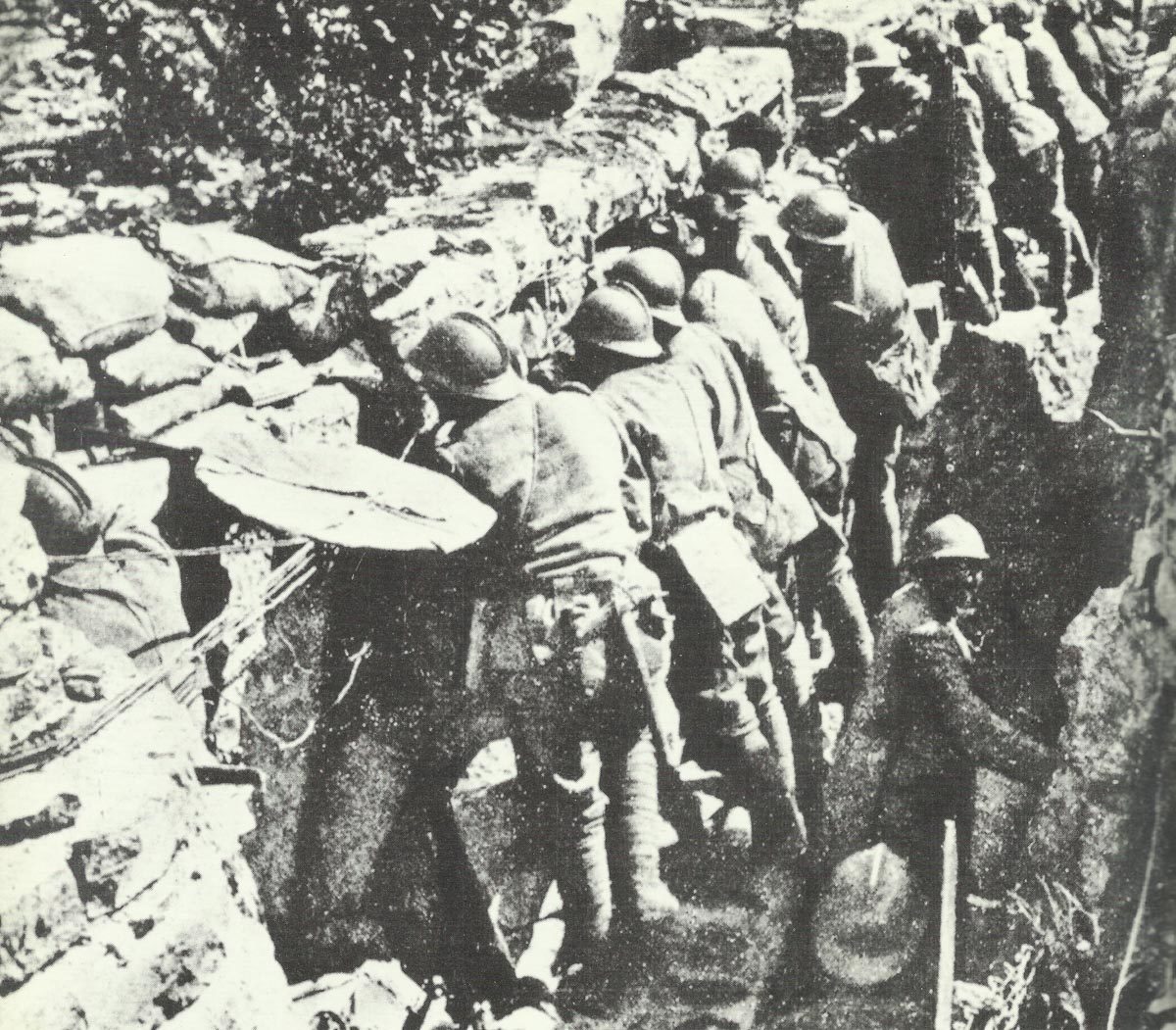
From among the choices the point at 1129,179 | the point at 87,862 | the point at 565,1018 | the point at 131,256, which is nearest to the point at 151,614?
the point at 87,862

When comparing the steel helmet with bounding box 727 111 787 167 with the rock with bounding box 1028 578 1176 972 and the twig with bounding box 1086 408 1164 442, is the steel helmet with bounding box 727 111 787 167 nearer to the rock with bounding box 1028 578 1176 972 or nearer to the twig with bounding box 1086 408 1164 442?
the twig with bounding box 1086 408 1164 442

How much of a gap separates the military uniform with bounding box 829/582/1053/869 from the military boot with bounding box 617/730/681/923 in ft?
3.02

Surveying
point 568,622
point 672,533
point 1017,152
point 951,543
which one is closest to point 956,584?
point 951,543

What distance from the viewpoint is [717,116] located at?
6.13 m

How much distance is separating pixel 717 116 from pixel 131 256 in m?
3.56

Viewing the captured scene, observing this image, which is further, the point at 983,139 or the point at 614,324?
the point at 983,139

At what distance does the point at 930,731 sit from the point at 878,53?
328 centimetres

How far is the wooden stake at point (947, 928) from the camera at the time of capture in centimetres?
474

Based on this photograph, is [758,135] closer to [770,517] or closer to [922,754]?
[770,517]

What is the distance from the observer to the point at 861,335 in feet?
18.9

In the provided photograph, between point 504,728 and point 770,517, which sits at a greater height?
point 770,517

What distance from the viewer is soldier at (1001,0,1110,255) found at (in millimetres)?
5965

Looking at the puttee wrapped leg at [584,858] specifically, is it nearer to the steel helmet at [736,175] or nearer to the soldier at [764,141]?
the steel helmet at [736,175]

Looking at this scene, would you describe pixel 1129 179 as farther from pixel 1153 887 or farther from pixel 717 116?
pixel 1153 887
